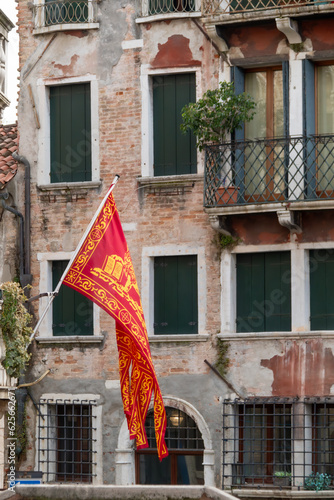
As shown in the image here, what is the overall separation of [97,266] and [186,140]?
11.8 feet

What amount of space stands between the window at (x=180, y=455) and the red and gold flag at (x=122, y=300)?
1.31 metres

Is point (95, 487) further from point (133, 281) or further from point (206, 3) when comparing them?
point (206, 3)

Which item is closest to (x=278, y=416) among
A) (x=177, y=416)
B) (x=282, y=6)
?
(x=177, y=416)

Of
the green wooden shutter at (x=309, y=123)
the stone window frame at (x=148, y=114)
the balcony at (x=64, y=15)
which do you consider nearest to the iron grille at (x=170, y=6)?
the stone window frame at (x=148, y=114)

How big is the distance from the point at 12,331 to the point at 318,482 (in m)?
5.96

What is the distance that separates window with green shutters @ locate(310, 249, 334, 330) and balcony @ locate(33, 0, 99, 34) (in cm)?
582

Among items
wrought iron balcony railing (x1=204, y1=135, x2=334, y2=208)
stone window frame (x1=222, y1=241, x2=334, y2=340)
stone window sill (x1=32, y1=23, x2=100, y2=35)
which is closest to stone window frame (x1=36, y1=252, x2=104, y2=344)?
stone window frame (x1=222, y1=241, x2=334, y2=340)

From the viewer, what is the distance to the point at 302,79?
2488 centimetres

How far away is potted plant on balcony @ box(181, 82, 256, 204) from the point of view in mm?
24812

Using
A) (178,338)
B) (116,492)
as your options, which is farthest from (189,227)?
(116,492)

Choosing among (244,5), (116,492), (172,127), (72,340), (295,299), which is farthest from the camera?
(72,340)

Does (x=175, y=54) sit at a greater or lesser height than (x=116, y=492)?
greater

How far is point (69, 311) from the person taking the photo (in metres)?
26.4

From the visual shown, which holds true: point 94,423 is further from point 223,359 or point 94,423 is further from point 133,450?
point 223,359
